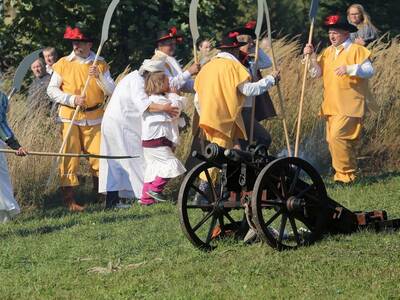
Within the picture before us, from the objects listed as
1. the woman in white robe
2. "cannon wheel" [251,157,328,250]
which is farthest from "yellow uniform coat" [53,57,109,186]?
"cannon wheel" [251,157,328,250]

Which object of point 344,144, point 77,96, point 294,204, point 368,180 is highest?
point 77,96

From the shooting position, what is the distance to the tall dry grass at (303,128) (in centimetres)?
1370

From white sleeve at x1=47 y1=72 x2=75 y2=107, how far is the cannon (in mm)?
3838

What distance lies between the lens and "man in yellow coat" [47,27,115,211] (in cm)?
1309

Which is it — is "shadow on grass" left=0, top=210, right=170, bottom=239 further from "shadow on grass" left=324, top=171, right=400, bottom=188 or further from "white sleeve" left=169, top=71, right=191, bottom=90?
"shadow on grass" left=324, top=171, right=400, bottom=188

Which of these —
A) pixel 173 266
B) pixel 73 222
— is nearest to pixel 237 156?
pixel 173 266

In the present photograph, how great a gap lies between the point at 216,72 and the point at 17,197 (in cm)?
279

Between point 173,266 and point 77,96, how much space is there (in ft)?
14.9

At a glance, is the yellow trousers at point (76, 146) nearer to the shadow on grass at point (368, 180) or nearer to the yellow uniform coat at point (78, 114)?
the yellow uniform coat at point (78, 114)

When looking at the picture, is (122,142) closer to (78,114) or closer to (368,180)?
(78,114)

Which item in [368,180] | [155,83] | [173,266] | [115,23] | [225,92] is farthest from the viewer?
[115,23]

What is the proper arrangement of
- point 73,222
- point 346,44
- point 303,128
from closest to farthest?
point 73,222
point 346,44
point 303,128

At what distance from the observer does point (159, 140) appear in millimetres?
12719

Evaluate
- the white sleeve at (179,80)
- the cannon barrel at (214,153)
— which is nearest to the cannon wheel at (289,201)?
the cannon barrel at (214,153)
